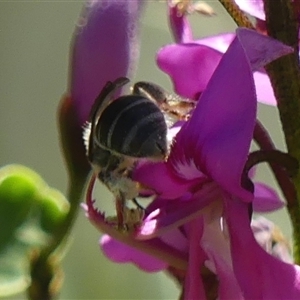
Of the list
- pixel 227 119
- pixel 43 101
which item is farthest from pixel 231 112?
pixel 43 101

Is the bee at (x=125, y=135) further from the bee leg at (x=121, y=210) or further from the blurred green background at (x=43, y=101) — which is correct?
the blurred green background at (x=43, y=101)

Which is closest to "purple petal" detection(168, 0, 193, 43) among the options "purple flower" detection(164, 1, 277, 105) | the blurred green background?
"purple flower" detection(164, 1, 277, 105)

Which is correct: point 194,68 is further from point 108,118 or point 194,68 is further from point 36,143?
point 36,143

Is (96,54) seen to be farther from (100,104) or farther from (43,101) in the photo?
(43,101)

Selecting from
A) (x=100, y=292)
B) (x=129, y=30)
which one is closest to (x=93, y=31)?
(x=129, y=30)

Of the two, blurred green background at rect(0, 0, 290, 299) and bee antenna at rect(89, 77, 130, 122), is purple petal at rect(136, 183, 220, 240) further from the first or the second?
blurred green background at rect(0, 0, 290, 299)

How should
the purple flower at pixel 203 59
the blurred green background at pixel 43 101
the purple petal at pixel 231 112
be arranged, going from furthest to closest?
1. the blurred green background at pixel 43 101
2. the purple flower at pixel 203 59
3. the purple petal at pixel 231 112

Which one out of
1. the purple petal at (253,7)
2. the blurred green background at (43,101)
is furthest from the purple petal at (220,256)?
the blurred green background at (43,101)
